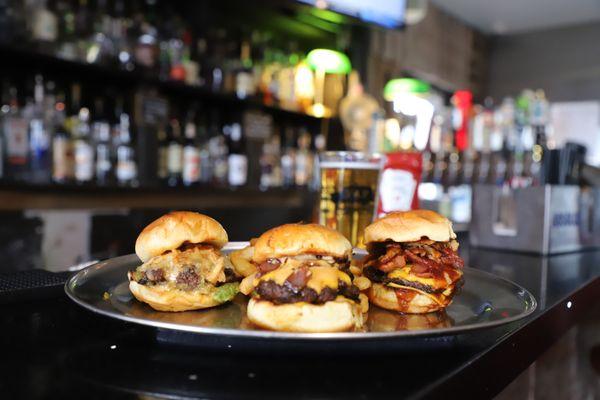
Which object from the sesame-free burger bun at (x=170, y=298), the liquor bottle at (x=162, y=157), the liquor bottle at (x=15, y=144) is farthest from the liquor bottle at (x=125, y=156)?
the sesame-free burger bun at (x=170, y=298)

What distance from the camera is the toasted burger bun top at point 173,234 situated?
0.80m

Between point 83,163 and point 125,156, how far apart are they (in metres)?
0.29

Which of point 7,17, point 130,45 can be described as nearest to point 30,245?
point 7,17

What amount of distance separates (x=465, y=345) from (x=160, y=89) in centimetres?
267

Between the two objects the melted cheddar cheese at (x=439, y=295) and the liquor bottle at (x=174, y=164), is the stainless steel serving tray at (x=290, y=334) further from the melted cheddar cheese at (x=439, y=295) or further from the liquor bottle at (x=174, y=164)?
the liquor bottle at (x=174, y=164)

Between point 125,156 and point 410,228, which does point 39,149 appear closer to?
point 125,156

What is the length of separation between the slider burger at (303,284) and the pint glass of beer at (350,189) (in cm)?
47

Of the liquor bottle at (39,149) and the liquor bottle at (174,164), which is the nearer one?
the liquor bottle at (39,149)

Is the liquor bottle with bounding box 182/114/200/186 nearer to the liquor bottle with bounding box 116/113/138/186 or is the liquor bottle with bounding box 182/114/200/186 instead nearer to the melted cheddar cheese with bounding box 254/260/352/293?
the liquor bottle with bounding box 116/113/138/186

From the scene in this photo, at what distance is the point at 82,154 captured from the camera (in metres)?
2.56

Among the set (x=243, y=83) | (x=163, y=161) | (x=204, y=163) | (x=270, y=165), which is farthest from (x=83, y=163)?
(x=270, y=165)

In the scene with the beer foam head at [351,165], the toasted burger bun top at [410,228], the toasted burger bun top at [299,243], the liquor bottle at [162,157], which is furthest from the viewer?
the liquor bottle at [162,157]

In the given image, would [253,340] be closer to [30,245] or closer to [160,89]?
[30,245]

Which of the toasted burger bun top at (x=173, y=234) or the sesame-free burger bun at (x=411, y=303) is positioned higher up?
the toasted burger bun top at (x=173, y=234)
